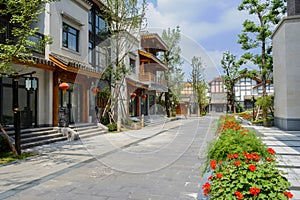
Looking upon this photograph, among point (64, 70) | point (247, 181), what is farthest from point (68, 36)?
point (247, 181)

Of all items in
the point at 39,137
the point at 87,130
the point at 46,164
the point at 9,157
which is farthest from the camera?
the point at 87,130

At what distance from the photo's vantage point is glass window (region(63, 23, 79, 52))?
11.6 meters

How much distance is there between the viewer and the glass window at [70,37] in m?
11.6

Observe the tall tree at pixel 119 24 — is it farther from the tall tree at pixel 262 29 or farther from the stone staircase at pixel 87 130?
the tall tree at pixel 262 29

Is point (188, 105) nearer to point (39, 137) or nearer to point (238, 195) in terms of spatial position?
point (39, 137)

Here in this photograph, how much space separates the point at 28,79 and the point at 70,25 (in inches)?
230

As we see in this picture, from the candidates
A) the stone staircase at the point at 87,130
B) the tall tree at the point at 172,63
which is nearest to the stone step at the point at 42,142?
the stone staircase at the point at 87,130

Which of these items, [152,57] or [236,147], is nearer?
[236,147]

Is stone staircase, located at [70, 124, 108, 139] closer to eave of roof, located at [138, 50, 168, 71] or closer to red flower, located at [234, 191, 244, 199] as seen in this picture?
red flower, located at [234, 191, 244, 199]

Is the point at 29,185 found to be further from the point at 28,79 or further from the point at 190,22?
the point at 190,22

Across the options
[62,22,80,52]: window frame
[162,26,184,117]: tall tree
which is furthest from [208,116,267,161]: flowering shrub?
[162,26,184,117]: tall tree

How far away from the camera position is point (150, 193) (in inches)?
153

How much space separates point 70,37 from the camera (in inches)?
478

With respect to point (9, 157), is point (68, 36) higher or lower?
higher
